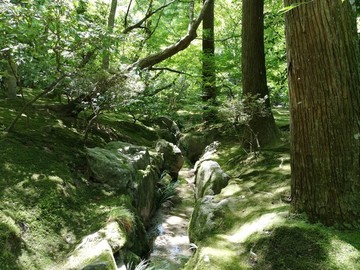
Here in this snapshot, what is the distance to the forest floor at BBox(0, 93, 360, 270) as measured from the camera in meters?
3.28

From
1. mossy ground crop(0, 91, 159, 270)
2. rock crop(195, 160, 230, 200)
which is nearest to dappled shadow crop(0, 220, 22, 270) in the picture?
mossy ground crop(0, 91, 159, 270)

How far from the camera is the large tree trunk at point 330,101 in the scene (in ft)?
10.7

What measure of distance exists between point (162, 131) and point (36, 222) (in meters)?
9.10

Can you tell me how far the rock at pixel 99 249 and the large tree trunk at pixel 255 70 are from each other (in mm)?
4114

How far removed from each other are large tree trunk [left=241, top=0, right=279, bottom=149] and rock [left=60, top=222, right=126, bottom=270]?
4.11m

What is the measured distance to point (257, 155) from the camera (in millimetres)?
6742

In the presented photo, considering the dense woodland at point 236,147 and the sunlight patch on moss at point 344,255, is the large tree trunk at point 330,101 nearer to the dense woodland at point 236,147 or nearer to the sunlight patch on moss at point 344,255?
the dense woodland at point 236,147

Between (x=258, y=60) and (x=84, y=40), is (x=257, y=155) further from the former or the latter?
(x=84, y=40)

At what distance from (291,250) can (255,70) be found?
5042mm

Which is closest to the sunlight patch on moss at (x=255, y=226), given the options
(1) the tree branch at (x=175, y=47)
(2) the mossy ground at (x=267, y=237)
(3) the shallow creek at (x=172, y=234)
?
(2) the mossy ground at (x=267, y=237)

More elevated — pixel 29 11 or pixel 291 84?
pixel 29 11

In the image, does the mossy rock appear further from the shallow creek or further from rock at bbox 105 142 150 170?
rock at bbox 105 142 150 170

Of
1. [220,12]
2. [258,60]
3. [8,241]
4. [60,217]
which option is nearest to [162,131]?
[258,60]

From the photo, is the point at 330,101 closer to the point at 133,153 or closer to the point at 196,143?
the point at 133,153
